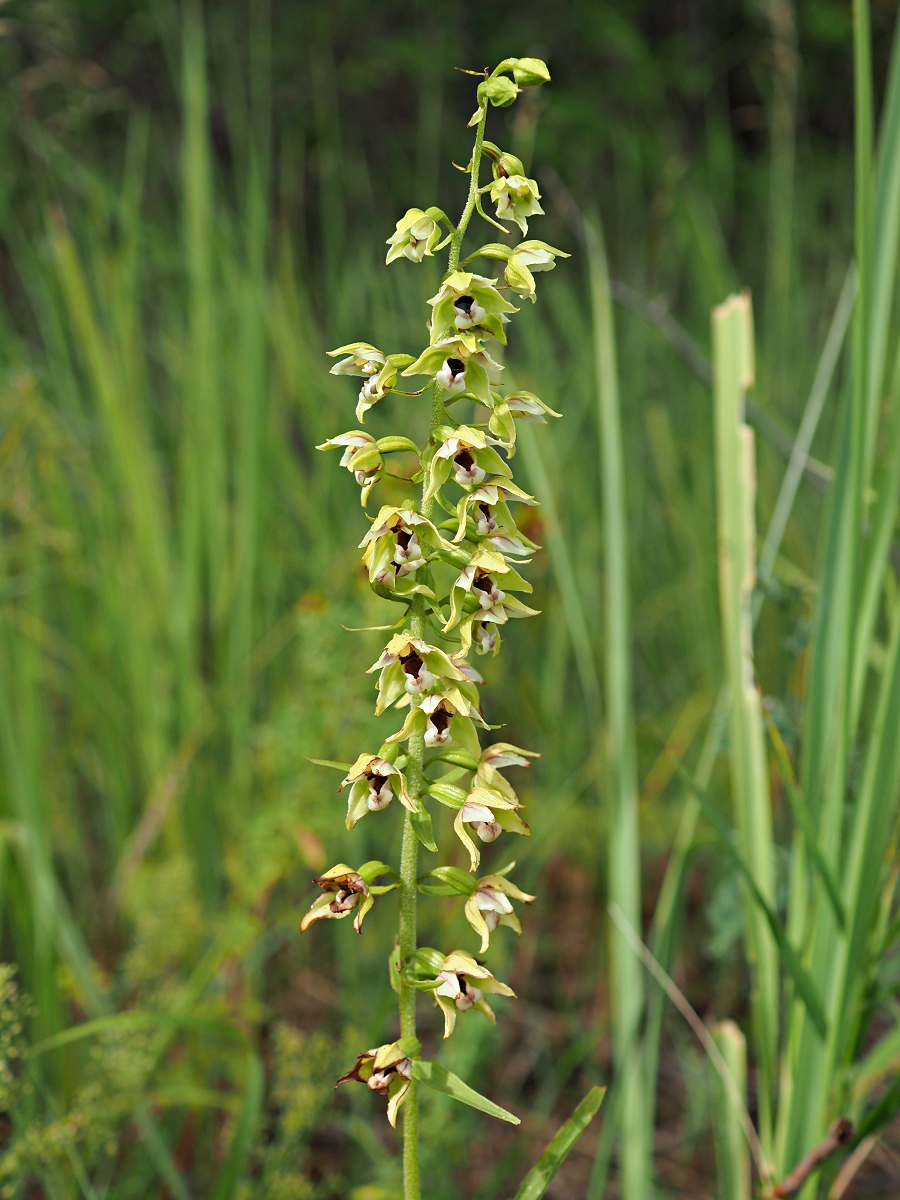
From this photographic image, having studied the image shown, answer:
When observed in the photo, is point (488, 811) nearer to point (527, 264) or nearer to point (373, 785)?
point (373, 785)

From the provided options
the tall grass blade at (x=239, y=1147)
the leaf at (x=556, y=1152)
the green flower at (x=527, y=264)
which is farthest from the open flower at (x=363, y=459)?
the tall grass blade at (x=239, y=1147)

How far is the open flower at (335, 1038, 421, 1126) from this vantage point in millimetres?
1001

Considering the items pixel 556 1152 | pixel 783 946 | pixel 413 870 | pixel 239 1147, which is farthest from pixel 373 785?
pixel 239 1147

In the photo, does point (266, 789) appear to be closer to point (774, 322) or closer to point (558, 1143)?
point (558, 1143)

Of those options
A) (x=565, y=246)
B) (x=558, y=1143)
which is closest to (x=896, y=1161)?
(x=558, y=1143)

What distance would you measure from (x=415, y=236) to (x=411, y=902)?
→ 0.69 meters

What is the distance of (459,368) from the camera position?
3.44 feet

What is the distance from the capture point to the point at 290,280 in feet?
11.1

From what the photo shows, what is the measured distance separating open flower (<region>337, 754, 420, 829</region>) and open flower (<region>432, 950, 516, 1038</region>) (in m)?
0.17

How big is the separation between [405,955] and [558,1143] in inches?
10.2

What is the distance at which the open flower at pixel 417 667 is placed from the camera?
101 centimetres

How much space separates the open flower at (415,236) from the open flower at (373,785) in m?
0.52

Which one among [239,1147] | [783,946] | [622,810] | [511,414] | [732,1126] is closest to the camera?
[511,414]

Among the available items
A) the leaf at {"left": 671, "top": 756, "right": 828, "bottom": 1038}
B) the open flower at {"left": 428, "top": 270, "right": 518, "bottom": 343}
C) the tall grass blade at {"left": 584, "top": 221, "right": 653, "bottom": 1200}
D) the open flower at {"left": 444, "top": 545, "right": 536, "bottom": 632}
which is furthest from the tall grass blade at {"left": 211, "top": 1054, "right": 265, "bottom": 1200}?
the open flower at {"left": 428, "top": 270, "right": 518, "bottom": 343}
